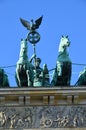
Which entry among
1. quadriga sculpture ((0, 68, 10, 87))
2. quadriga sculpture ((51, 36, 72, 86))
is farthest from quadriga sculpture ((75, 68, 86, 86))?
quadriga sculpture ((0, 68, 10, 87))

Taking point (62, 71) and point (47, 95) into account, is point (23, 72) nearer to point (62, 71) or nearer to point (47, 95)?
point (62, 71)

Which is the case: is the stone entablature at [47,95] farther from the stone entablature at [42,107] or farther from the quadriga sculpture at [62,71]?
the quadriga sculpture at [62,71]

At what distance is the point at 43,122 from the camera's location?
60.2 feet

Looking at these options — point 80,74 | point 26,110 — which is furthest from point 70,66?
point 26,110

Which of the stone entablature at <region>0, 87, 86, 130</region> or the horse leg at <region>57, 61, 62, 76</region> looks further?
the horse leg at <region>57, 61, 62, 76</region>

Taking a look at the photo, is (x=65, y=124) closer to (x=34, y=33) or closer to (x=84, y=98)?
(x=84, y=98)

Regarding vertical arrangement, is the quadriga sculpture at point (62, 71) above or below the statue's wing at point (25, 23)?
below

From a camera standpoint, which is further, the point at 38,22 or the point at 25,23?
the point at 25,23

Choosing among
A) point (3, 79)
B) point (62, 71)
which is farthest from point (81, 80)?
point (3, 79)

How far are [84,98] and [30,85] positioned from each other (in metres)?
1.66

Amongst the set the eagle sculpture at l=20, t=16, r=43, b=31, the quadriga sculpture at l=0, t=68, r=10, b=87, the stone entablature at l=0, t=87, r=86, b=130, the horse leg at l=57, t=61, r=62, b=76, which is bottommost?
the stone entablature at l=0, t=87, r=86, b=130

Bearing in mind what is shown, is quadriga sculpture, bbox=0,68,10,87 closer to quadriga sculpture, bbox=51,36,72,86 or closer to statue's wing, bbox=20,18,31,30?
quadriga sculpture, bbox=51,36,72,86

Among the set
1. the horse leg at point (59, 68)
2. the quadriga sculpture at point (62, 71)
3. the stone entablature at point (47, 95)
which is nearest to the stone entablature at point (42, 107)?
the stone entablature at point (47, 95)

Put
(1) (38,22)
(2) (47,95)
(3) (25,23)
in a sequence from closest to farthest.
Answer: (2) (47,95), (1) (38,22), (3) (25,23)
